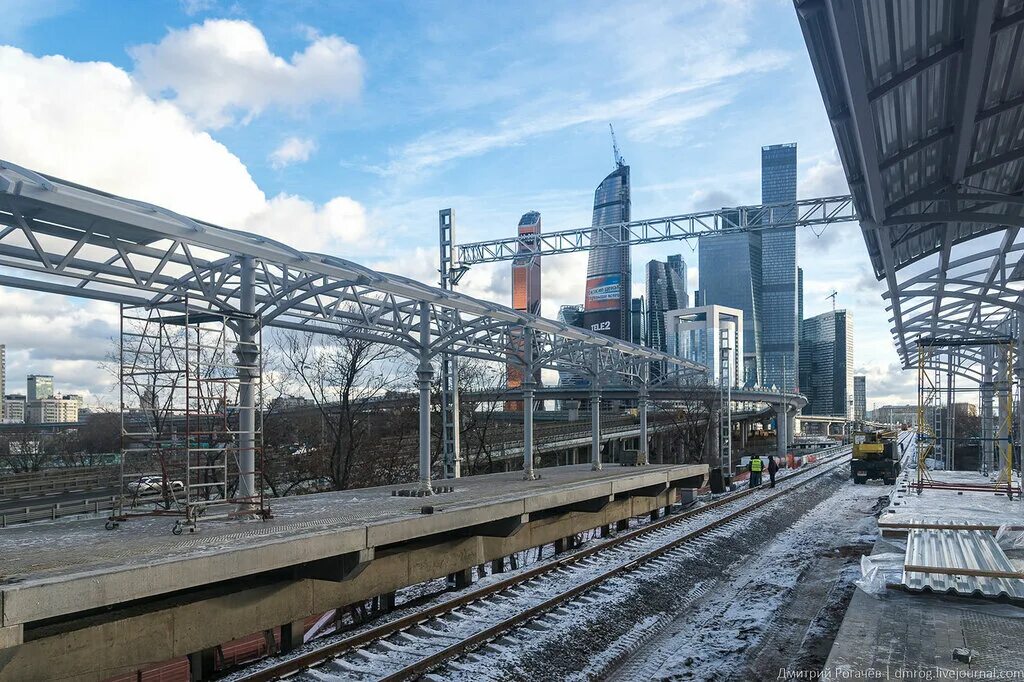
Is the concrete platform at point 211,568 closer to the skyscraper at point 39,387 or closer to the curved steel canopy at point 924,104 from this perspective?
the curved steel canopy at point 924,104

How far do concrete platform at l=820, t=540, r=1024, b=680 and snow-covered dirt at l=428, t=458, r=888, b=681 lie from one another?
3.35ft

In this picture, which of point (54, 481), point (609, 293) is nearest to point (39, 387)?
point (54, 481)

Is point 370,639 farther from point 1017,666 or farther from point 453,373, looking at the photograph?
point 453,373

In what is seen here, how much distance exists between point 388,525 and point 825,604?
7001 mm

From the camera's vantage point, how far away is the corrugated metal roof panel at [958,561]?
898 cm

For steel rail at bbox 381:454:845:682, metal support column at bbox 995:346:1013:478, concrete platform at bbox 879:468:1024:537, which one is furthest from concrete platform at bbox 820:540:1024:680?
metal support column at bbox 995:346:1013:478

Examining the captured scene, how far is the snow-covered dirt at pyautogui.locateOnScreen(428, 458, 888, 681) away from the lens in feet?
29.0

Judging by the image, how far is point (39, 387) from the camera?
9181cm

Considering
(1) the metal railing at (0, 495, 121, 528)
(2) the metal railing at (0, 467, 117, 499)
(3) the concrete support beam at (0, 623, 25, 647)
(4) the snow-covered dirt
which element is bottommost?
(2) the metal railing at (0, 467, 117, 499)

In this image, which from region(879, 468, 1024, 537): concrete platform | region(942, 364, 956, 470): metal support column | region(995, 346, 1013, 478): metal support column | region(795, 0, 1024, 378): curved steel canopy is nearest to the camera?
region(795, 0, 1024, 378): curved steel canopy

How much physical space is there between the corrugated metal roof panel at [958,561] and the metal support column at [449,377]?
12.0 meters

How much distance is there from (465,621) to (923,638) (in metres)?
5.85

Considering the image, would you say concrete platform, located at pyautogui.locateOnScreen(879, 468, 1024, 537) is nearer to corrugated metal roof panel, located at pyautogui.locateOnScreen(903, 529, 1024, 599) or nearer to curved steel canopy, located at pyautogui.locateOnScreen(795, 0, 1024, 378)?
corrugated metal roof panel, located at pyautogui.locateOnScreen(903, 529, 1024, 599)

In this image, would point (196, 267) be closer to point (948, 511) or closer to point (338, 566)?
point (338, 566)
